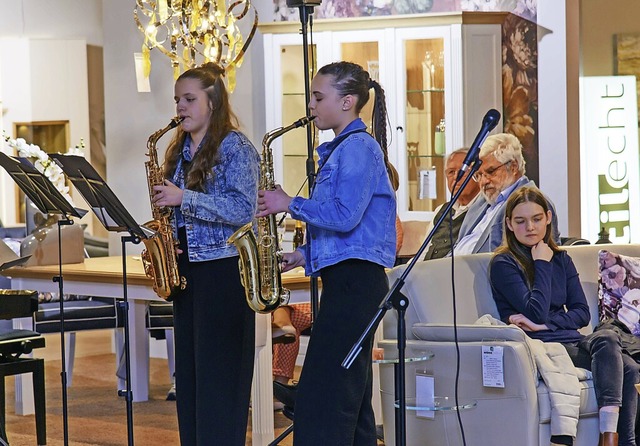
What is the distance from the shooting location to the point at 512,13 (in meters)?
6.76

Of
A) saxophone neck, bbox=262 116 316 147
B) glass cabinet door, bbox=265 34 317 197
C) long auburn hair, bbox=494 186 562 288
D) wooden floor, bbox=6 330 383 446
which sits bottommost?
wooden floor, bbox=6 330 383 446

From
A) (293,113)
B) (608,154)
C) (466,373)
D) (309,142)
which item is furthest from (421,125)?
(466,373)

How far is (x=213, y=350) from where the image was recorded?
3.39m

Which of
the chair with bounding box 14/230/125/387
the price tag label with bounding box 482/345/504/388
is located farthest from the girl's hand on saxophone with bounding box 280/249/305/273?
the chair with bounding box 14/230/125/387

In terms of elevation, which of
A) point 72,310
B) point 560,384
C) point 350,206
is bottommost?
point 560,384

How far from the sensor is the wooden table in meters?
4.68

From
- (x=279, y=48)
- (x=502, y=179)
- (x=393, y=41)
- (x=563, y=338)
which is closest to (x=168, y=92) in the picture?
(x=279, y=48)

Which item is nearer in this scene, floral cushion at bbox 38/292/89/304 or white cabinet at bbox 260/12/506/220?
floral cushion at bbox 38/292/89/304

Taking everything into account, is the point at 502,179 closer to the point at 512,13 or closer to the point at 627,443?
the point at 627,443

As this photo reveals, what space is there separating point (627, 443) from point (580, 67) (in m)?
2.94

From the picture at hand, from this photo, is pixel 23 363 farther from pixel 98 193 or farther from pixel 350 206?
pixel 350 206

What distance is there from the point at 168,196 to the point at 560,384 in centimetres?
159

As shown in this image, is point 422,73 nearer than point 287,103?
Yes

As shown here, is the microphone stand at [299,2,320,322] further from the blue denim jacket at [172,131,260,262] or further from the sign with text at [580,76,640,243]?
the sign with text at [580,76,640,243]
